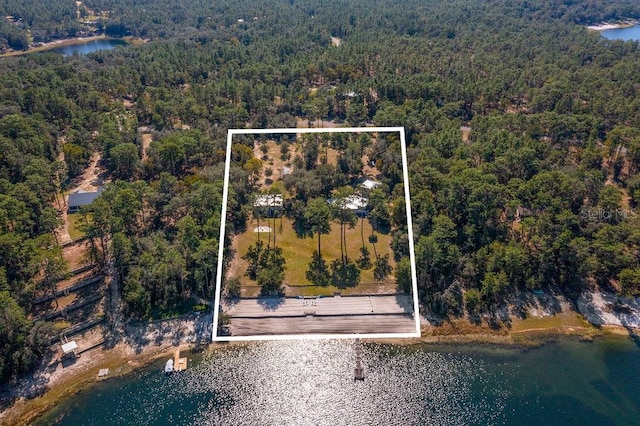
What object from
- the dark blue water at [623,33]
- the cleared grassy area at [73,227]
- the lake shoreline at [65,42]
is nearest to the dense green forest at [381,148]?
the cleared grassy area at [73,227]

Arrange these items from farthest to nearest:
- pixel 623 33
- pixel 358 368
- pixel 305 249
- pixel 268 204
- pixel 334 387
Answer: pixel 623 33 < pixel 358 368 < pixel 268 204 < pixel 334 387 < pixel 305 249

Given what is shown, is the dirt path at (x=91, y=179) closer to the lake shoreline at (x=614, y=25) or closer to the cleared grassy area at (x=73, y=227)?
the cleared grassy area at (x=73, y=227)

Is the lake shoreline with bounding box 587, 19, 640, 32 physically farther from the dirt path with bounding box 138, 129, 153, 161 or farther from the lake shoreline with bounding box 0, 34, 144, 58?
the dirt path with bounding box 138, 129, 153, 161

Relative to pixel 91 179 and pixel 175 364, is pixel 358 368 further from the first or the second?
pixel 91 179

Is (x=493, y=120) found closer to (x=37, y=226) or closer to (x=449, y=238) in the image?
(x=449, y=238)

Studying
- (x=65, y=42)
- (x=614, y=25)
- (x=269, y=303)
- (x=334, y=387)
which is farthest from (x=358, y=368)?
(x=614, y=25)

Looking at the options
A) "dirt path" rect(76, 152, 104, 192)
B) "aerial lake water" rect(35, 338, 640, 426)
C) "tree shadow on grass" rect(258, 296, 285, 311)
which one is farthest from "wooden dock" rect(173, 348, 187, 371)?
"dirt path" rect(76, 152, 104, 192)
